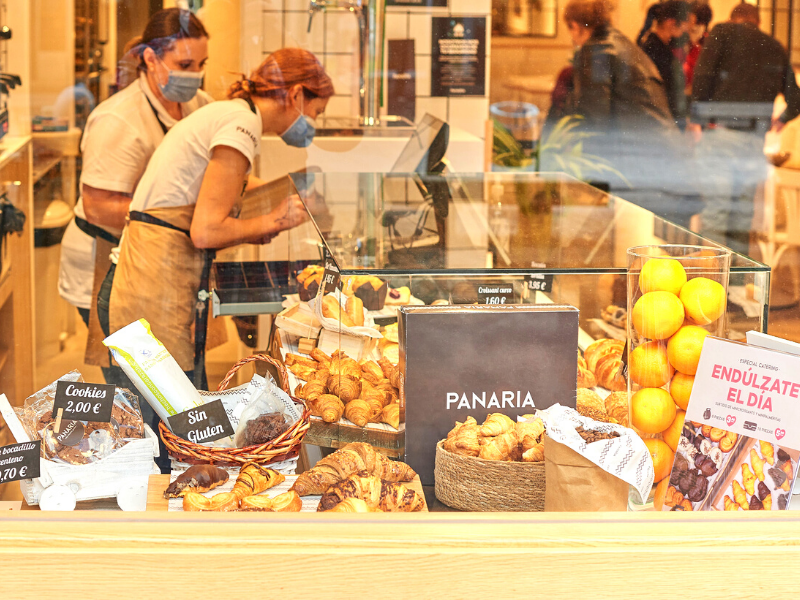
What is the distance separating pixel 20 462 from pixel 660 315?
0.81 m

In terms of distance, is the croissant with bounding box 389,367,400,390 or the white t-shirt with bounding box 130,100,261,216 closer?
the croissant with bounding box 389,367,400,390

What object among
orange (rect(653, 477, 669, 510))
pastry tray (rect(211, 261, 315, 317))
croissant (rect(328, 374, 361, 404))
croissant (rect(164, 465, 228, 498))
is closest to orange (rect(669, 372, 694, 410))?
orange (rect(653, 477, 669, 510))

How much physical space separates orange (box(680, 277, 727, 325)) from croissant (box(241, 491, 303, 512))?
55 centimetres

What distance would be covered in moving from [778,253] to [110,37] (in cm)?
218

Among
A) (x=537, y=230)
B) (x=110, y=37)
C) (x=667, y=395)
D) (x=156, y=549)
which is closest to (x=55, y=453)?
(x=156, y=549)

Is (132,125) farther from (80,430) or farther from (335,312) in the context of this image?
(80,430)

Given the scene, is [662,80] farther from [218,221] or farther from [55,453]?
[55,453]

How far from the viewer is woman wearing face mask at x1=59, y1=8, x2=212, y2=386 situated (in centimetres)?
227

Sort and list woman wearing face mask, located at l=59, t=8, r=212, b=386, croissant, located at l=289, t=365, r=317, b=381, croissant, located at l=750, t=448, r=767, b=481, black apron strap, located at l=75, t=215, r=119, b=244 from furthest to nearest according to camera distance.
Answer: black apron strap, located at l=75, t=215, r=119, b=244, woman wearing face mask, located at l=59, t=8, r=212, b=386, croissant, located at l=289, t=365, r=317, b=381, croissant, located at l=750, t=448, r=767, b=481

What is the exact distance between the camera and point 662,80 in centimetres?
256

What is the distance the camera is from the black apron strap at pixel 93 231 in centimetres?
237

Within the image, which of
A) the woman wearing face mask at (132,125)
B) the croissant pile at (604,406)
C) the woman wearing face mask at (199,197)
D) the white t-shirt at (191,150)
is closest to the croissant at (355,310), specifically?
the croissant pile at (604,406)

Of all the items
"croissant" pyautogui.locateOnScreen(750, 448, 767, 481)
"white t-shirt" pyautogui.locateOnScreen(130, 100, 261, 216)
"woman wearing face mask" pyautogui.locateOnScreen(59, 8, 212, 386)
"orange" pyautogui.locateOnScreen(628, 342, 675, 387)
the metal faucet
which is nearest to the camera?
"croissant" pyautogui.locateOnScreen(750, 448, 767, 481)

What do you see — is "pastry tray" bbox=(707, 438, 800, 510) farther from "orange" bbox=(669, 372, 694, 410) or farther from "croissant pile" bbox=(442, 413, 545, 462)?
"croissant pile" bbox=(442, 413, 545, 462)
